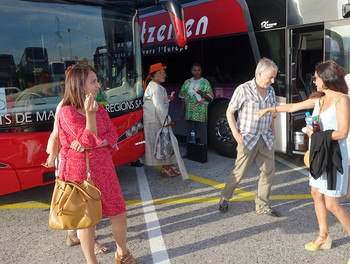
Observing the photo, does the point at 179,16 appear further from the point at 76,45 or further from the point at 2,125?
the point at 2,125

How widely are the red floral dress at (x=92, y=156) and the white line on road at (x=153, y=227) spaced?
74 centimetres

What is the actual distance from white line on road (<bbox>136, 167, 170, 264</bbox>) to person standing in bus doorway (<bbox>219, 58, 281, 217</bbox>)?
954mm

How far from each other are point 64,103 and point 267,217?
2.59m

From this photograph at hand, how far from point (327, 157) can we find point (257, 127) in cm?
103

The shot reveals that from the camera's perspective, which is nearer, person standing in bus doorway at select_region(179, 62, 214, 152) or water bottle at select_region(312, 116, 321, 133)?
water bottle at select_region(312, 116, 321, 133)

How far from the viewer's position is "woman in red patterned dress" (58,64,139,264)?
2.60m

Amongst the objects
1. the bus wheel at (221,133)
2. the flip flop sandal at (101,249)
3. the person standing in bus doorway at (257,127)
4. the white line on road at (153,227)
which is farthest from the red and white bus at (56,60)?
the bus wheel at (221,133)

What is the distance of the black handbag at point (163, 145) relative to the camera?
5375 mm

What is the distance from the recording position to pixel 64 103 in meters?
2.70

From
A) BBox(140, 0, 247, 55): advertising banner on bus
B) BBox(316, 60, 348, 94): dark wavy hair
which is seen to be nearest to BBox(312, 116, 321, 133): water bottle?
BBox(316, 60, 348, 94): dark wavy hair

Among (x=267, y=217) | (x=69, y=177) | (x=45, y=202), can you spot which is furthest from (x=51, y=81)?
(x=267, y=217)

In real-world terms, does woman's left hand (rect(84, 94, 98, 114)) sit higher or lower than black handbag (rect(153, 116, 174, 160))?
higher

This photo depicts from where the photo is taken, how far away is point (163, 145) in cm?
539

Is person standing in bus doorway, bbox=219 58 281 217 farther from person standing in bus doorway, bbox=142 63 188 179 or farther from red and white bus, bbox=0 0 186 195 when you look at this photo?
red and white bus, bbox=0 0 186 195
